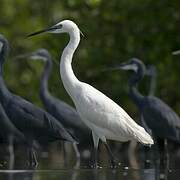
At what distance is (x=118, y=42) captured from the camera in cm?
2922

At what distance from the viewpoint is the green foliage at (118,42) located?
2794cm

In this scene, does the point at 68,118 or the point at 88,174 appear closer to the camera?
the point at 88,174

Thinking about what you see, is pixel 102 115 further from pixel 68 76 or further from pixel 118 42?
pixel 118 42

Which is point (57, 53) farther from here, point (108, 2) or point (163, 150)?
point (163, 150)

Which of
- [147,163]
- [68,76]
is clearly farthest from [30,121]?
[147,163]

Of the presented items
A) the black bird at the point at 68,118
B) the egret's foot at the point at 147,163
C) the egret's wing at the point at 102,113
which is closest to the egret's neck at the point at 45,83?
the black bird at the point at 68,118

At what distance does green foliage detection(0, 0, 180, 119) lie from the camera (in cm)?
2794

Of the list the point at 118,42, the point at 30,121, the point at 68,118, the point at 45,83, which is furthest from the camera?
the point at 118,42

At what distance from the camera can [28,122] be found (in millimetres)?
18375

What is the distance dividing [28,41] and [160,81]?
5.80 metres

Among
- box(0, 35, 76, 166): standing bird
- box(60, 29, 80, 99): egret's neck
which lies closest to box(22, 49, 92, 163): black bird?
box(0, 35, 76, 166): standing bird

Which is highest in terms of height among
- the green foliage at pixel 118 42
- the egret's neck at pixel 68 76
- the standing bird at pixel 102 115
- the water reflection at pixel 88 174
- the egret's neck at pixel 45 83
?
the green foliage at pixel 118 42

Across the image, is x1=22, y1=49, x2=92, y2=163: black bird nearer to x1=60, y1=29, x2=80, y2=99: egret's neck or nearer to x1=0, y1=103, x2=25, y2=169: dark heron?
x1=0, y1=103, x2=25, y2=169: dark heron

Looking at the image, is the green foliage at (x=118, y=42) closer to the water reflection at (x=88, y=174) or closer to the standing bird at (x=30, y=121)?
the standing bird at (x=30, y=121)
